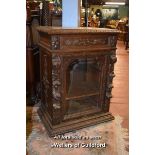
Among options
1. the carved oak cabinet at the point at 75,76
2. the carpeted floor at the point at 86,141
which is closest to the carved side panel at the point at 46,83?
the carved oak cabinet at the point at 75,76

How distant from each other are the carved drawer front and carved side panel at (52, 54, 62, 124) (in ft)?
0.25

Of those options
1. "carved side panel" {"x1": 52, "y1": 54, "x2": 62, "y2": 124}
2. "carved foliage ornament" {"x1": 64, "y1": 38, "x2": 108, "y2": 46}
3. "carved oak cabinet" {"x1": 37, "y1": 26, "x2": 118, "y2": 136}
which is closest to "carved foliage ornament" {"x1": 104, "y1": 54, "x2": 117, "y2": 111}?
"carved oak cabinet" {"x1": 37, "y1": 26, "x2": 118, "y2": 136}

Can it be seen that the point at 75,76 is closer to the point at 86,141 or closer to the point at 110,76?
the point at 110,76

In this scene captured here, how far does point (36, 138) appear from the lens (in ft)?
3.83

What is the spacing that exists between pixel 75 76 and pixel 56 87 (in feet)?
0.58

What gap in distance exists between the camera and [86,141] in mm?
1049

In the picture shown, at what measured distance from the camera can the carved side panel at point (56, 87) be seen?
118 cm

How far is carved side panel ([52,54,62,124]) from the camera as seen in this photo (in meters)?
1.18

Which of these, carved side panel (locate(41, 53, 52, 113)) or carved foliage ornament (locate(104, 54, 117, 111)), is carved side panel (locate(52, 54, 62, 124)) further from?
→ carved foliage ornament (locate(104, 54, 117, 111))

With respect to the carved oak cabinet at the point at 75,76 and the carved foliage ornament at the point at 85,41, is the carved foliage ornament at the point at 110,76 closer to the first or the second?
the carved oak cabinet at the point at 75,76
